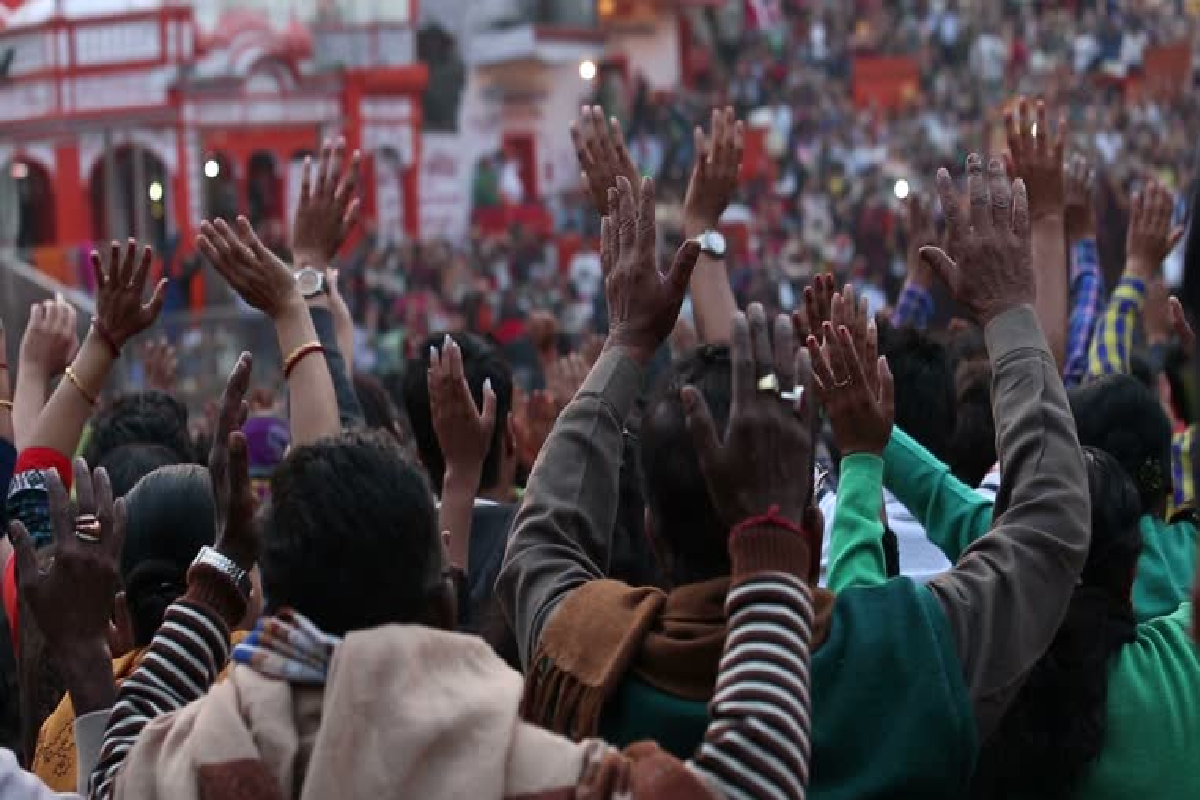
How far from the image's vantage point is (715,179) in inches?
184

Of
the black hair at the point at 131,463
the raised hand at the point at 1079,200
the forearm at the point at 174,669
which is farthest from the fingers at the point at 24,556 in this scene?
the raised hand at the point at 1079,200

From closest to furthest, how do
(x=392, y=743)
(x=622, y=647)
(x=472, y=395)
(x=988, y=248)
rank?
1. (x=392, y=743)
2. (x=622, y=647)
3. (x=988, y=248)
4. (x=472, y=395)

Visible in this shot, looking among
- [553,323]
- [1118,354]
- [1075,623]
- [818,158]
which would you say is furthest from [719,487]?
[818,158]

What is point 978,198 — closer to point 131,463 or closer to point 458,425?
point 458,425

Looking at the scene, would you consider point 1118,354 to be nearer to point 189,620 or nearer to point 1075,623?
point 1075,623

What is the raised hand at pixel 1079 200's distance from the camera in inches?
243

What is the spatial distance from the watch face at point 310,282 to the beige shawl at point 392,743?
8.13 feet

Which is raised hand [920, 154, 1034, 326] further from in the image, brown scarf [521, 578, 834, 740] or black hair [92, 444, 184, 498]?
black hair [92, 444, 184, 498]

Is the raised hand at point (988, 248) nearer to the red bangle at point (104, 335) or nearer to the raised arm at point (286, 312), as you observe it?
the raised arm at point (286, 312)

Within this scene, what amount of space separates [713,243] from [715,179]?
182 millimetres

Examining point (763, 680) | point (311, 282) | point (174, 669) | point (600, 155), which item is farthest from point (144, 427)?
point (763, 680)

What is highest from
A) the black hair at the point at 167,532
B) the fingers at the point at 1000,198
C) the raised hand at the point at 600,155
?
the fingers at the point at 1000,198

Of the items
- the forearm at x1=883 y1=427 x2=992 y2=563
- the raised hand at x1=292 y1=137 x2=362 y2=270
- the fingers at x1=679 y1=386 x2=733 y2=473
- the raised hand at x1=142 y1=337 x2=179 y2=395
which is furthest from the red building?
the fingers at x1=679 y1=386 x2=733 y2=473

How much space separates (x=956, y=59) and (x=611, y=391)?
3619cm
